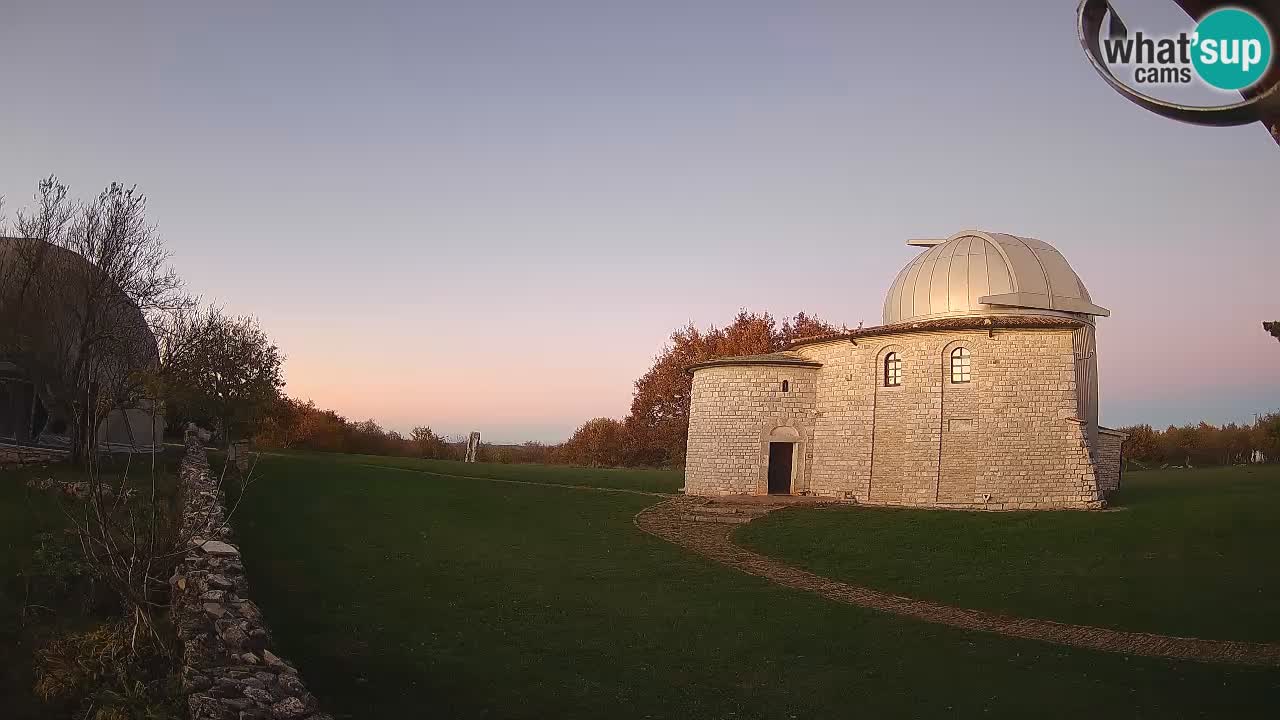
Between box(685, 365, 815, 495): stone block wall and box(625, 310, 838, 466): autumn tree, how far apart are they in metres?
22.5

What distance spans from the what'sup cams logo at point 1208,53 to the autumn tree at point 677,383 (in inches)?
1855

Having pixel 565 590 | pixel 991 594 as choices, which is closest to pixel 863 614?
pixel 991 594

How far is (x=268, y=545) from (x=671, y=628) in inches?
333

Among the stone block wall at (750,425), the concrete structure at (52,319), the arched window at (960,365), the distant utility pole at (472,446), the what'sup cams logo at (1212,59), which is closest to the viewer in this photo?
the what'sup cams logo at (1212,59)

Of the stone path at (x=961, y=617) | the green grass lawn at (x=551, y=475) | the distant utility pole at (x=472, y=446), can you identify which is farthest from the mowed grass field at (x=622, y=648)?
the distant utility pole at (x=472, y=446)

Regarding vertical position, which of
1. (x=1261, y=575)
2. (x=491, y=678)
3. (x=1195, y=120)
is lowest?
(x=491, y=678)

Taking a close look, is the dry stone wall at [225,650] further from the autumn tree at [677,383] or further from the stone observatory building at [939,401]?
the autumn tree at [677,383]

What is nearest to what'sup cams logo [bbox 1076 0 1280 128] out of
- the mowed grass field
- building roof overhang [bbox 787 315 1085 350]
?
the mowed grass field

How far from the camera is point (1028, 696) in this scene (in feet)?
28.3

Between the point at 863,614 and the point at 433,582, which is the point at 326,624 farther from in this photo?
the point at 863,614

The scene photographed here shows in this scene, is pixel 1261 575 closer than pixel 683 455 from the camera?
Yes

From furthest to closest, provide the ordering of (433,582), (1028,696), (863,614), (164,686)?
(433,582)
(863,614)
(1028,696)
(164,686)

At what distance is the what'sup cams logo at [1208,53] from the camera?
8.45 feet

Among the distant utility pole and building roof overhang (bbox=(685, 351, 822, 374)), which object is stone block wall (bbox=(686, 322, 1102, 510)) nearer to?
building roof overhang (bbox=(685, 351, 822, 374))
